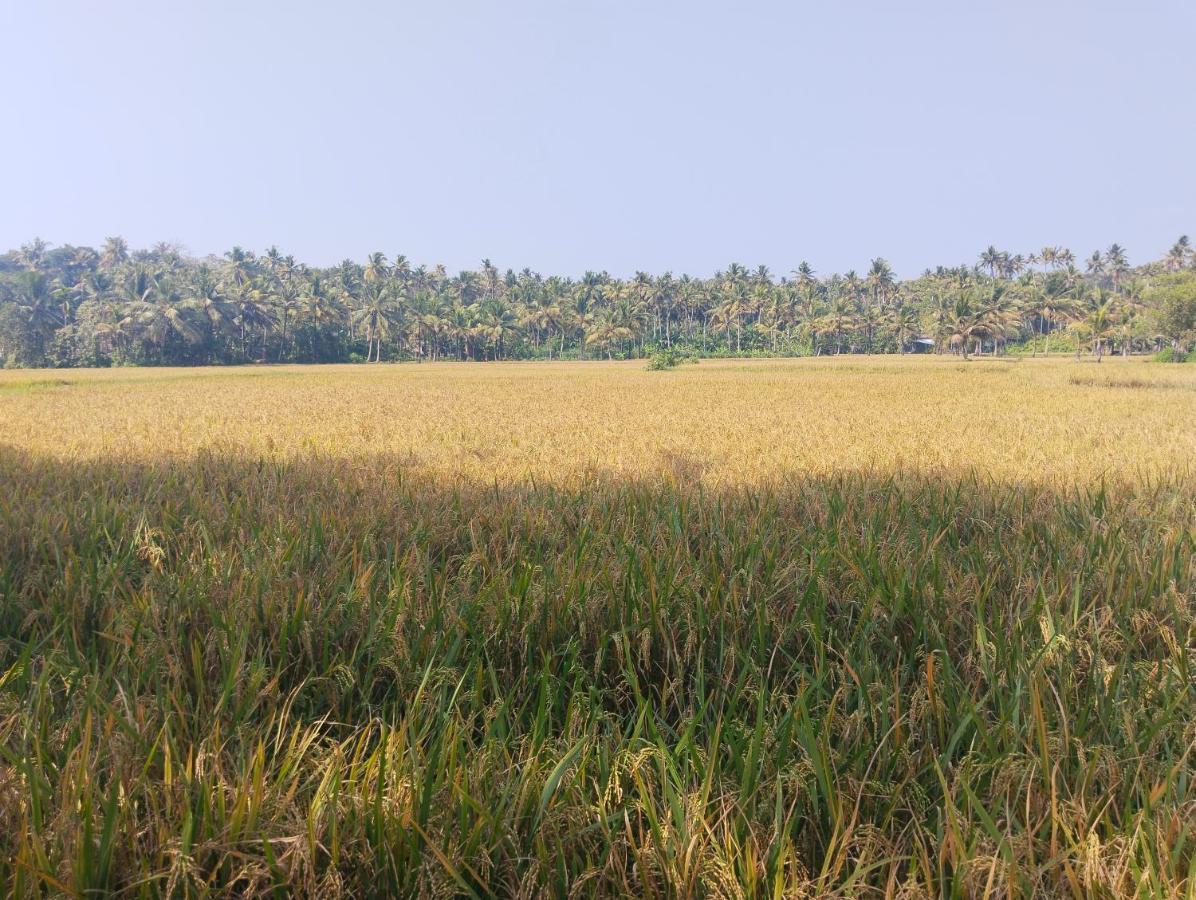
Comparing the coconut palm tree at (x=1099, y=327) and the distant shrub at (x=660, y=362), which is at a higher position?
the coconut palm tree at (x=1099, y=327)

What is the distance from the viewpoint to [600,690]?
6.53 ft

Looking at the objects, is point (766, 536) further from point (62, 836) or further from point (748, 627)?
point (62, 836)

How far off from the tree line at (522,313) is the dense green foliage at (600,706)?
173 ft

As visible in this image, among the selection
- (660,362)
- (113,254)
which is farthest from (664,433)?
(113,254)

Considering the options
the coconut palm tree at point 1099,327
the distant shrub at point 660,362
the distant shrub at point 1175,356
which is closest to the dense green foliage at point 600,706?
the distant shrub at point 660,362

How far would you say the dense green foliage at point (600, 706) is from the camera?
1284 mm

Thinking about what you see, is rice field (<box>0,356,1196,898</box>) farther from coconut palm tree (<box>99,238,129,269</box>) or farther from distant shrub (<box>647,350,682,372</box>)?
coconut palm tree (<box>99,238,129,269</box>)

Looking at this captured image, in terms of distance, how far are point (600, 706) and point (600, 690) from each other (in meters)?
0.15

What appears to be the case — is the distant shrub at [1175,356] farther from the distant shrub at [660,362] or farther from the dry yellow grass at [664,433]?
the dry yellow grass at [664,433]

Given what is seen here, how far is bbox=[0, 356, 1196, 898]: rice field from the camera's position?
50.8 inches

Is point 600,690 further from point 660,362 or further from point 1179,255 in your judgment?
point 1179,255

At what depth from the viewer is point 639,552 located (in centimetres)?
319

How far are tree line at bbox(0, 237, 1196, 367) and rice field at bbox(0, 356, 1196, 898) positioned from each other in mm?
52481

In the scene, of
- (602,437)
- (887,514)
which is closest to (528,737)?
(887,514)
